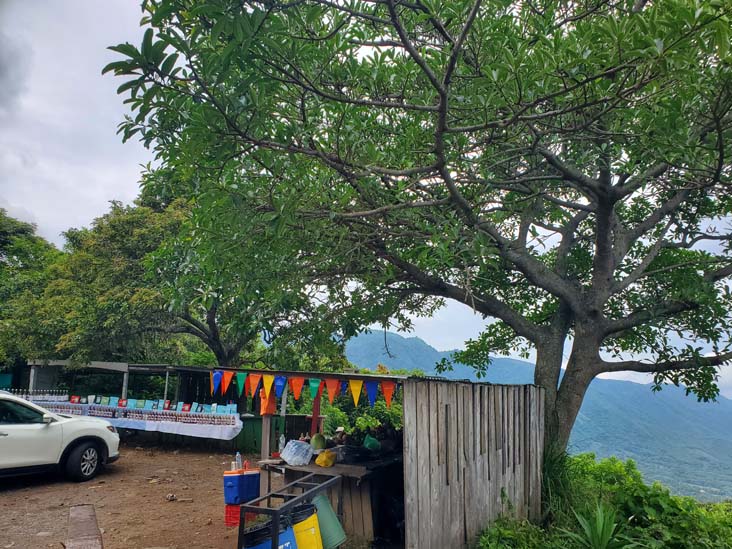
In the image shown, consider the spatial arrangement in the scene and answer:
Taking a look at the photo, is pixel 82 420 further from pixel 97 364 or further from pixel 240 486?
pixel 97 364

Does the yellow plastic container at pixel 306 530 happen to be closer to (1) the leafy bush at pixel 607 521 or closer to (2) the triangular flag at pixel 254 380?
(1) the leafy bush at pixel 607 521

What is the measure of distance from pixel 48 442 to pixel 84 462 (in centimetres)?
84

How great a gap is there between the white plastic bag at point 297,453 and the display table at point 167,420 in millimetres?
5933

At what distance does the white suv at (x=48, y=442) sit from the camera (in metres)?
8.77

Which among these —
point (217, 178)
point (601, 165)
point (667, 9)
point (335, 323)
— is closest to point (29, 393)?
point (335, 323)

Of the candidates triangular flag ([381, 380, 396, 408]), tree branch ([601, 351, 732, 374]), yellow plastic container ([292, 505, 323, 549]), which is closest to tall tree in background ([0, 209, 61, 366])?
triangular flag ([381, 380, 396, 408])

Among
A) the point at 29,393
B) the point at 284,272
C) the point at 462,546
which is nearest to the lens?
the point at 462,546

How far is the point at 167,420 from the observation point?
13719 mm

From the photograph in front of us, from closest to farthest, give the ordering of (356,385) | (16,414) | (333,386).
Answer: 1. (356,385)
2. (333,386)
3. (16,414)

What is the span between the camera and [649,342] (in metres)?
8.92

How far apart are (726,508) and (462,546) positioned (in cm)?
805

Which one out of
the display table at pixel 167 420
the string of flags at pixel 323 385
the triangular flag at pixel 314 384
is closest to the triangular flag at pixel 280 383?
the string of flags at pixel 323 385

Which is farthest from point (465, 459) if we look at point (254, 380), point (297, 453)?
point (254, 380)

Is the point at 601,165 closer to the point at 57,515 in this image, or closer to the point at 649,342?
the point at 649,342
